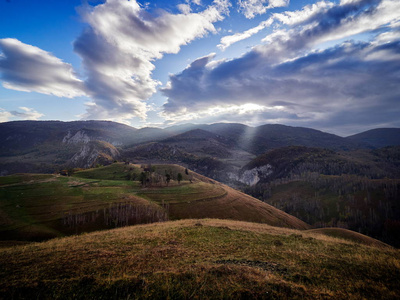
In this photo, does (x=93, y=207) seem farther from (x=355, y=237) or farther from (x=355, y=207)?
(x=355, y=207)

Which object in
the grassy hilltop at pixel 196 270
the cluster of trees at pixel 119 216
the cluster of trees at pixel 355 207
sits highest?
the grassy hilltop at pixel 196 270

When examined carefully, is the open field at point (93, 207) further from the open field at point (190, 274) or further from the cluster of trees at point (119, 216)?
the open field at point (190, 274)

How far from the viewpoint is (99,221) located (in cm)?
4709

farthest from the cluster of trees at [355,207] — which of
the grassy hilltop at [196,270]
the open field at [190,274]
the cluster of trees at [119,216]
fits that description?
the open field at [190,274]

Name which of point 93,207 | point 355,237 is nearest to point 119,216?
point 93,207

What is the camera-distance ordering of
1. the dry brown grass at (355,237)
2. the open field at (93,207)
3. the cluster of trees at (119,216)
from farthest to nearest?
the cluster of trees at (119,216), the open field at (93,207), the dry brown grass at (355,237)

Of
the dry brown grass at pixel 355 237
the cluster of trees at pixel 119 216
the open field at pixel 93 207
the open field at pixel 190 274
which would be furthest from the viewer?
the cluster of trees at pixel 119 216

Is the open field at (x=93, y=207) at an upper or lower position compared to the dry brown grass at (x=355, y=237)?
lower

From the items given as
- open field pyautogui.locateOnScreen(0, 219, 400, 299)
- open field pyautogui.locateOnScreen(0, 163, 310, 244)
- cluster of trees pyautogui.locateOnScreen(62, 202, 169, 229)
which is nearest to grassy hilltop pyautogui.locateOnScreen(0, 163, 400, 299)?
open field pyautogui.locateOnScreen(0, 219, 400, 299)

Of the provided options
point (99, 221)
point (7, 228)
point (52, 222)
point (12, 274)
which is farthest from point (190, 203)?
point (12, 274)

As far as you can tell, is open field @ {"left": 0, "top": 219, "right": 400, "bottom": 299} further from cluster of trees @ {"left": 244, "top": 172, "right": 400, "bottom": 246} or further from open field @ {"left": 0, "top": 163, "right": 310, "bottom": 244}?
cluster of trees @ {"left": 244, "top": 172, "right": 400, "bottom": 246}

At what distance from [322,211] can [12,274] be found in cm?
19791

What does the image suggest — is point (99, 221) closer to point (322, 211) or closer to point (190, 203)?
point (190, 203)

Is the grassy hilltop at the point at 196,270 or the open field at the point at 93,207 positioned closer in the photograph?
the grassy hilltop at the point at 196,270
